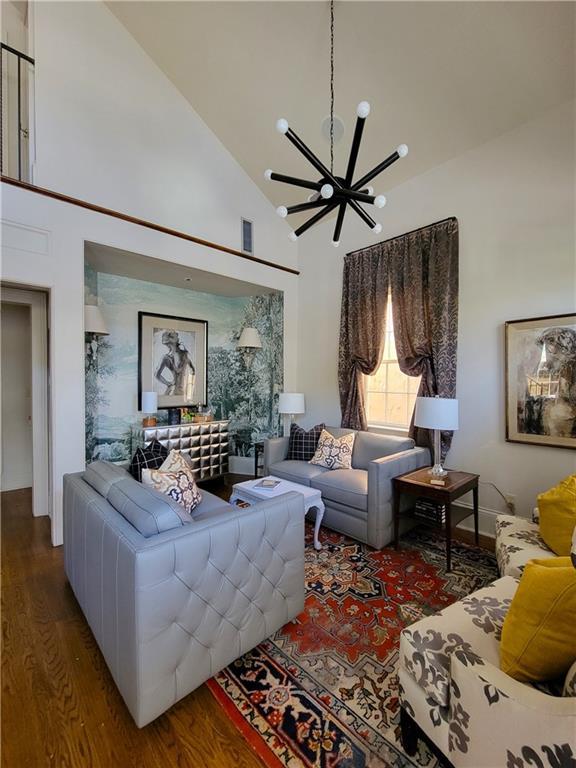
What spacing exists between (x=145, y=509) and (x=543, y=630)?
153 centimetres

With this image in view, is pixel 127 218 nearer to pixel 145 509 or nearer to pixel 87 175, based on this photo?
pixel 87 175

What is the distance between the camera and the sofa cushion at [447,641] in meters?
1.18

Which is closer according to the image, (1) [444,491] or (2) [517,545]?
(2) [517,545]

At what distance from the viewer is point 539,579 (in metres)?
1.08

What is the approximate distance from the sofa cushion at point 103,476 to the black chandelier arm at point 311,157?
2.12 meters

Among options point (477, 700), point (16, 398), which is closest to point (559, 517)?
point (477, 700)

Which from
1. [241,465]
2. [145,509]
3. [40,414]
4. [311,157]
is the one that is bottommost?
[241,465]

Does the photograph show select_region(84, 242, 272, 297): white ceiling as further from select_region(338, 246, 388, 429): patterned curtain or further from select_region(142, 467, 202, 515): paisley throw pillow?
select_region(142, 467, 202, 515): paisley throw pillow

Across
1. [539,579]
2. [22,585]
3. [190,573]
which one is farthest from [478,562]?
[22,585]

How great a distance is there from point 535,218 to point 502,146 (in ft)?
2.52

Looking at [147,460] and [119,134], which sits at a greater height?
[119,134]

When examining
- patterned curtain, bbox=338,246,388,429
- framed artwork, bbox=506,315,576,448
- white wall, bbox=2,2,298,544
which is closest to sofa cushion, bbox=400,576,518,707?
framed artwork, bbox=506,315,576,448

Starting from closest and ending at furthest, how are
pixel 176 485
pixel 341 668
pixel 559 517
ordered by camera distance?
pixel 341 668
pixel 559 517
pixel 176 485

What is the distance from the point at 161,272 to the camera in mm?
3986
